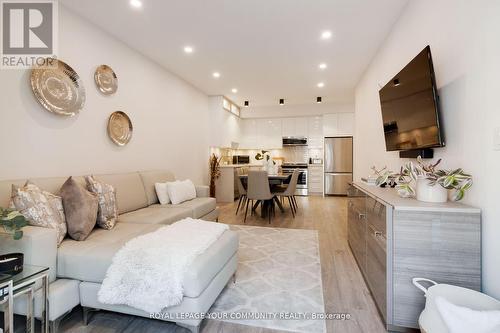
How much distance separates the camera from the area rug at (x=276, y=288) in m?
1.64

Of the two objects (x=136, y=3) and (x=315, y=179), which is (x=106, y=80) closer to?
(x=136, y=3)

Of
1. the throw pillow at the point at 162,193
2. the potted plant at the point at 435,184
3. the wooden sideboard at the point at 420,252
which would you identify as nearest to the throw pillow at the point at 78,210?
the throw pillow at the point at 162,193

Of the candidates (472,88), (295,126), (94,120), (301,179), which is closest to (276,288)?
(472,88)

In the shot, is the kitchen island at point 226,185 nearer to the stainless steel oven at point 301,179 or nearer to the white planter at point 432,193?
the stainless steel oven at point 301,179

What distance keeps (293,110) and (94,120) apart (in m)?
5.57

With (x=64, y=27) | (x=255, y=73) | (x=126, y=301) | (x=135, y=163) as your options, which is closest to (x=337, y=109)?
(x=255, y=73)

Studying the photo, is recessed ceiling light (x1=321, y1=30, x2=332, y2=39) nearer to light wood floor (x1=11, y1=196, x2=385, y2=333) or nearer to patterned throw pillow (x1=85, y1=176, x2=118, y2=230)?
light wood floor (x1=11, y1=196, x2=385, y2=333)

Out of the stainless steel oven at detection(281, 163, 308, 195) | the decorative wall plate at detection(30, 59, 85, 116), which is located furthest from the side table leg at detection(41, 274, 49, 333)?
the stainless steel oven at detection(281, 163, 308, 195)

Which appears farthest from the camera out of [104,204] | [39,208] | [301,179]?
[301,179]

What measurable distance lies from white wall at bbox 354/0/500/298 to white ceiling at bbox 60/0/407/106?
30.1 inches

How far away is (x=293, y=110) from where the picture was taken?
720cm

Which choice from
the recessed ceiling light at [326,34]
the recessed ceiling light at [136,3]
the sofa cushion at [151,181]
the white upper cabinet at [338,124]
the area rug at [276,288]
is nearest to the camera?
the area rug at [276,288]

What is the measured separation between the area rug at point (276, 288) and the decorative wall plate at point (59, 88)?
2.39m

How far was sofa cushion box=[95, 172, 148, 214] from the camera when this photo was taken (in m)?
2.69
